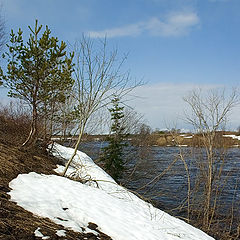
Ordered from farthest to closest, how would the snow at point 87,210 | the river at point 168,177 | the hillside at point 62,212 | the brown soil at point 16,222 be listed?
the river at point 168,177, the snow at point 87,210, the hillside at point 62,212, the brown soil at point 16,222

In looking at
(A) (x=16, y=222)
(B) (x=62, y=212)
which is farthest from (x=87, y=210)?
(A) (x=16, y=222)

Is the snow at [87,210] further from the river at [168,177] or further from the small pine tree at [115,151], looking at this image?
the small pine tree at [115,151]

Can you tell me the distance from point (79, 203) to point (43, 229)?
52.8 inches

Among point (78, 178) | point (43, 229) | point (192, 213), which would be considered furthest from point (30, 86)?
point (192, 213)

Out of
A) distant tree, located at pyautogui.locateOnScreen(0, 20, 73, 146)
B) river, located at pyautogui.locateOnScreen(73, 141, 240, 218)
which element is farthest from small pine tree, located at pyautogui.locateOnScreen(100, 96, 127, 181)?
distant tree, located at pyautogui.locateOnScreen(0, 20, 73, 146)

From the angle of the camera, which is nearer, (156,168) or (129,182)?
(129,182)

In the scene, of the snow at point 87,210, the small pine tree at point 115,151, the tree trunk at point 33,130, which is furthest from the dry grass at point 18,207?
the small pine tree at point 115,151

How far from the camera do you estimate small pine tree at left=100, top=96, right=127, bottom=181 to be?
1611 centimetres

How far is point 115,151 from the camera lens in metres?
16.6

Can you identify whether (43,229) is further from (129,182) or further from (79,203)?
(129,182)

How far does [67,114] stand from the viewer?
11.4 meters

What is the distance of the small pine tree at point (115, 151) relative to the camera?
1611 cm

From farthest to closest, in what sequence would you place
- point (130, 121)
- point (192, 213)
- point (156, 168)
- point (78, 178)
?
point (130, 121) < point (156, 168) < point (192, 213) < point (78, 178)

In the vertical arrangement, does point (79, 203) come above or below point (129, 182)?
above
